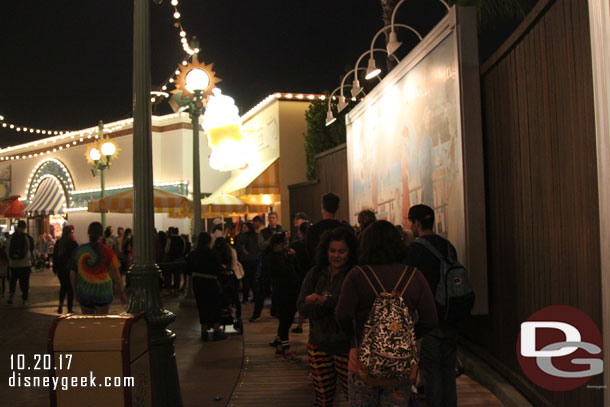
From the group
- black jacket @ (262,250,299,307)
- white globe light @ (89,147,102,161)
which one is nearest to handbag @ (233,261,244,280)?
black jacket @ (262,250,299,307)

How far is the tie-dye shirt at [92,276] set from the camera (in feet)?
26.0

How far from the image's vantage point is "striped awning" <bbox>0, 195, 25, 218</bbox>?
36750mm

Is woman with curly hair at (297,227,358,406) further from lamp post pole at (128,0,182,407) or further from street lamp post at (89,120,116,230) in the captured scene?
street lamp post at (89,120,116,230)

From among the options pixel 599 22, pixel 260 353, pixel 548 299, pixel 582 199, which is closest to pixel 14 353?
pixel 260 353

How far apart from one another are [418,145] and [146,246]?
4.01 metres

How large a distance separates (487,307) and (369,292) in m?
2.77

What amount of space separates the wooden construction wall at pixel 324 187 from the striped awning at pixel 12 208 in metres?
24.0

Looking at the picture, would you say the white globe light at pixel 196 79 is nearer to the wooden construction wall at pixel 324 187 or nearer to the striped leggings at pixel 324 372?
the wooden construction wall at pixel 324 187

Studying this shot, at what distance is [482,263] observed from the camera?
5867 millimetres

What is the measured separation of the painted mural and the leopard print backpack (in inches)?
117

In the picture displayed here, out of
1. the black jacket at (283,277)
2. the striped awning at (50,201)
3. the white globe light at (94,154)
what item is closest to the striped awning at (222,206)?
the white globe light at (94,154)

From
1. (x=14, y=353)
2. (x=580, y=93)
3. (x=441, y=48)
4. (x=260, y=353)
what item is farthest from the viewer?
(x=14, y=353)

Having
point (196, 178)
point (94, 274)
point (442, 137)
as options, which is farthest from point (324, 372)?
point (196, 178)

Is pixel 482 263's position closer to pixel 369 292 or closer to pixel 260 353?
pixel 369 292
